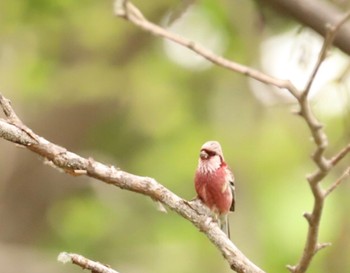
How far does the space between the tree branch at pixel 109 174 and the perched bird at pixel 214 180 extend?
0.08m

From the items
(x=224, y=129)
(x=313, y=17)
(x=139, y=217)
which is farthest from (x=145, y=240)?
(x=313, y=17)

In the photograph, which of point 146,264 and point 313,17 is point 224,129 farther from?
point 313,17

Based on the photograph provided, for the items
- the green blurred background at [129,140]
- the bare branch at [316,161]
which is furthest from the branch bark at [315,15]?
the green blurred background at [129,140]

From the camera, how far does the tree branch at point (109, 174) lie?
3451 mm

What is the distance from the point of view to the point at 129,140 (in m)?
13.1

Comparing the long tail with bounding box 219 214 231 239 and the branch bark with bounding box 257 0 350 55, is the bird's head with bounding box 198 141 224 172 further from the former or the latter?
the branch bark with bounding box 257 0 350 55

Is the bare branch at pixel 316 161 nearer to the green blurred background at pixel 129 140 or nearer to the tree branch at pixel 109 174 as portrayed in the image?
the tree branch at pixel 109 174

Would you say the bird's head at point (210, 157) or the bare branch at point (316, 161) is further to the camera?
the bird's head at point (210, 157)

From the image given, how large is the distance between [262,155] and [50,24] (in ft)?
9.43

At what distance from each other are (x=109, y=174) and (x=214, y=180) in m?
0.35

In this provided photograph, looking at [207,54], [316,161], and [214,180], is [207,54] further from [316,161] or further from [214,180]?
[316,161]

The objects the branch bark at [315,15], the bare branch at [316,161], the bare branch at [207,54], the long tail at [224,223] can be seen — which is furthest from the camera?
the branch bark at [315,15]

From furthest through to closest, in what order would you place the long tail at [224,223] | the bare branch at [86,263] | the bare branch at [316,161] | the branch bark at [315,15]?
the branch bark at [315,15], the long tail at [224,223], the bare branch at [86,263], the bare branch at [316,161]

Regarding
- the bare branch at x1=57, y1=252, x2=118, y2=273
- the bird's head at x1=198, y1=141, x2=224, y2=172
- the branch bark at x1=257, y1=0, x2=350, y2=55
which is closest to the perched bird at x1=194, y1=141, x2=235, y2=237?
the bird's head at x1=198, y1=141, x2=224, y2=172
